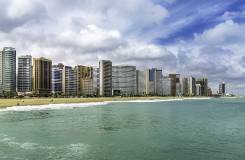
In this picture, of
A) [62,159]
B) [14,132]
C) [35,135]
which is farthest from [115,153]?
[14,132]

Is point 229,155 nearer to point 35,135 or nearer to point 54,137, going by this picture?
point 54,137

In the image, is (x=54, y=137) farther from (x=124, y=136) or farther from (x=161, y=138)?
(x=161, y=138)

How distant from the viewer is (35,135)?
97.7 feet

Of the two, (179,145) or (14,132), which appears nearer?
(179,145)

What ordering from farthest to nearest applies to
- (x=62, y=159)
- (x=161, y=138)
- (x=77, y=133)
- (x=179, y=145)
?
(x=77, y=133), (x=161, y=138), (x=179, y=145), (x=62, y=159)

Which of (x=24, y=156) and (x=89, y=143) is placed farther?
(x=89, y=143)

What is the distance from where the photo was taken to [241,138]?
29.2 metres

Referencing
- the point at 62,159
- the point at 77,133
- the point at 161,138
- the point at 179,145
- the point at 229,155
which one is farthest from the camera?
the point at 77,133

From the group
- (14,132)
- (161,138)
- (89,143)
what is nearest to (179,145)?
(161,138)

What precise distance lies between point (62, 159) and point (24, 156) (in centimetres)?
376

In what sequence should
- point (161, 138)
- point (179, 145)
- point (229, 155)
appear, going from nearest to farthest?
point (229, 155) → point (179, 145) → point (161, 138)

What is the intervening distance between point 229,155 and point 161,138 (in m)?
8.98

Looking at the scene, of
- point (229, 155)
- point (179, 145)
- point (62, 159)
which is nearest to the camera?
point (62, 159)

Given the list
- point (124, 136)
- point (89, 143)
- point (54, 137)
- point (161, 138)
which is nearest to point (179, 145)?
point (161, 138)
